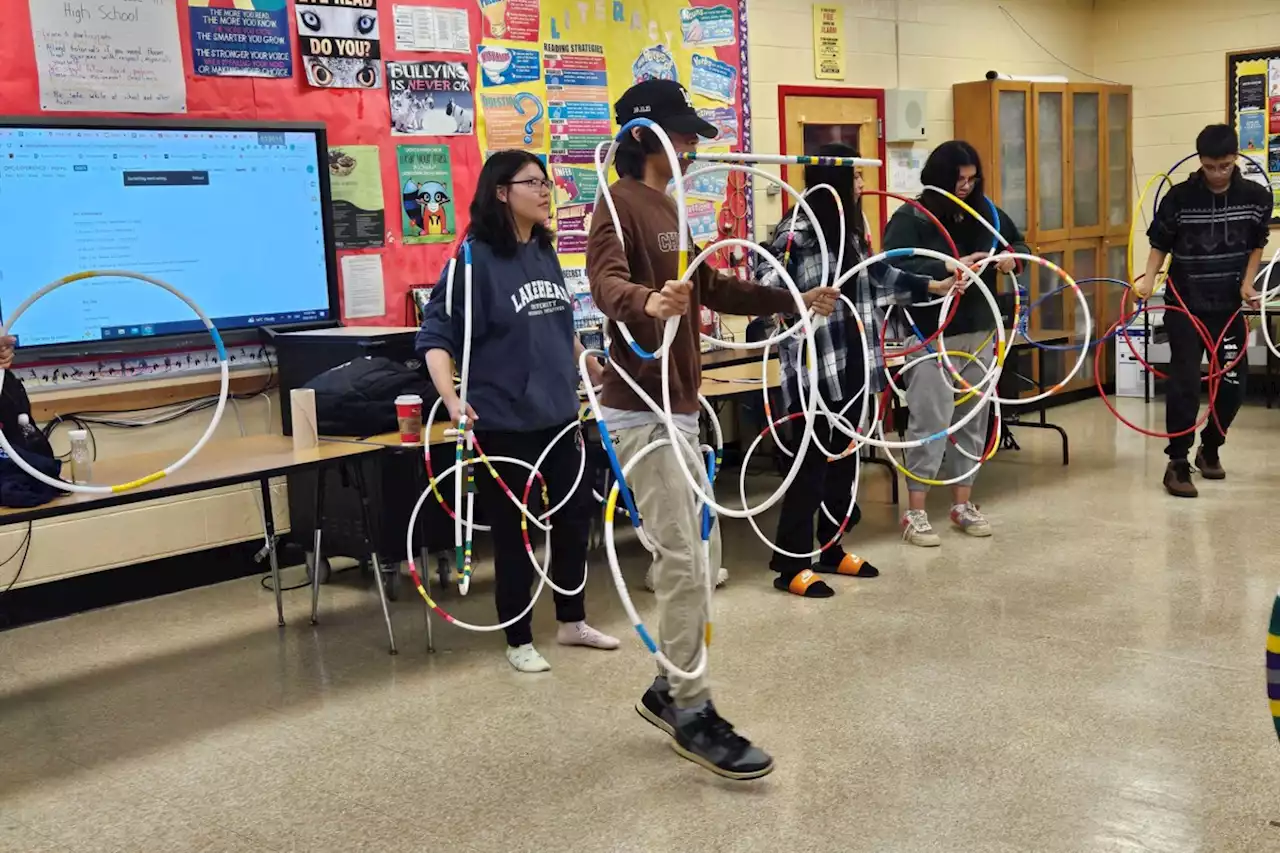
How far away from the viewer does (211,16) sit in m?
5.11

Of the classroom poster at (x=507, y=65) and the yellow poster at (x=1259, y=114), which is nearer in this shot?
Result: the classroom poster at (x=507, y=65)

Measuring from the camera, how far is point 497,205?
3918mm

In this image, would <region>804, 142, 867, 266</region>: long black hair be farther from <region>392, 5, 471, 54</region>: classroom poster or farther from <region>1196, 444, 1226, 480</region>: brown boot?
<region>1196, 444, 1226, 480</region>: brown boot

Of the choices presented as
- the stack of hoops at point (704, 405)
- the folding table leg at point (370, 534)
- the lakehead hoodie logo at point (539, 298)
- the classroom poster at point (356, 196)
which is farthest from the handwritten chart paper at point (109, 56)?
the lakehead hoodie logo at point (539, 298)

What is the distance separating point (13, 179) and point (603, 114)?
2.87 m

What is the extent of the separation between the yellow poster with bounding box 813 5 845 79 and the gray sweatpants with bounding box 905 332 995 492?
2768 millimetres

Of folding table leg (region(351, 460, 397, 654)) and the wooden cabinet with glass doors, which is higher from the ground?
the wooden cabinet with glass doors

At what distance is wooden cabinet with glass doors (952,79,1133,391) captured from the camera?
8.59 meters

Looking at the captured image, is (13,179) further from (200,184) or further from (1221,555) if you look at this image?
(1221,555)

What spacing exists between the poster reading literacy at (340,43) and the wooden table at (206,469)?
1743 mm

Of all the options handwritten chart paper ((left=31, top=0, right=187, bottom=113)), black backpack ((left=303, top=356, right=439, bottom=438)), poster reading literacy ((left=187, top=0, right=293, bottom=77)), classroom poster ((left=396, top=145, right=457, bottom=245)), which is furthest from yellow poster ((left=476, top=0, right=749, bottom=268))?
black backpack ((left=303, top=356, right=439, bottom=438))

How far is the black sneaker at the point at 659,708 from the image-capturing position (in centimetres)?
335

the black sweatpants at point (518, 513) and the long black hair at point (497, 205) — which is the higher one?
the long black hair at point (497, 205)

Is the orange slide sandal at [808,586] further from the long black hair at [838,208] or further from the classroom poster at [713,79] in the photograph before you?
the classroom poster at [713,79]
